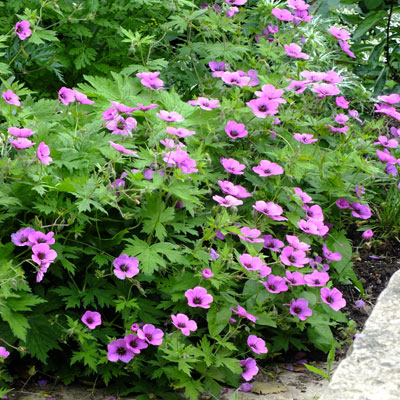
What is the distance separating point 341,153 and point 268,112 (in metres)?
0.60

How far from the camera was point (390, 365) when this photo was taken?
1.61 metres

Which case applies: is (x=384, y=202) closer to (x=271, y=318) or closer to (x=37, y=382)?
(x=271, y=318)

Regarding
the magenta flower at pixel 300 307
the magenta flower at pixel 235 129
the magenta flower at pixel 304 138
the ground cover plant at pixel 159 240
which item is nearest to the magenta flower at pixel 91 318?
the ground cover plant at pixel 159 240

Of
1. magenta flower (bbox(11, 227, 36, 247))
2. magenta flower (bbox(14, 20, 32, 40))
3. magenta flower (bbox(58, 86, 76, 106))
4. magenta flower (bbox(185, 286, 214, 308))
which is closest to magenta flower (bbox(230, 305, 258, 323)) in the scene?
magenta flower (bbox(185, 286, 214, 308))

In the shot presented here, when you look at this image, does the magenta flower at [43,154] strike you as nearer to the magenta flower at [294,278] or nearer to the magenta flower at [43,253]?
the magenta flower at [43,253]

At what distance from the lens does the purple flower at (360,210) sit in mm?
3219

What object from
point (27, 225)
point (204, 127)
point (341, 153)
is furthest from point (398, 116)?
point (27, 225)

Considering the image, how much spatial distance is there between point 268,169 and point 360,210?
58 centimetres

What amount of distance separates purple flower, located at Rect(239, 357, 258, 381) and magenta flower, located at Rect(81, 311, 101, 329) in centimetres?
54

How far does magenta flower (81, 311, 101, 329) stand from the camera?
240cm

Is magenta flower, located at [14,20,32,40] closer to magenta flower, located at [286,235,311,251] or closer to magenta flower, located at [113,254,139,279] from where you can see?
magenta flower, located at [113,254,139,279]

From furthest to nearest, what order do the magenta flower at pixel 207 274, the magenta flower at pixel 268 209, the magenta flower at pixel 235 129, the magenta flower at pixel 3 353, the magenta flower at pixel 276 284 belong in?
the magenta flower at pixel 235 129, the magenta flower at pixel 268 209, the magenta flower at pixel 276 284, the magenta flower at pixel 207 274, the magenta flower at pixel 3 353

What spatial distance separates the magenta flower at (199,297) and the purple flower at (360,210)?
107 cm

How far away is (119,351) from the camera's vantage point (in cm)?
241
